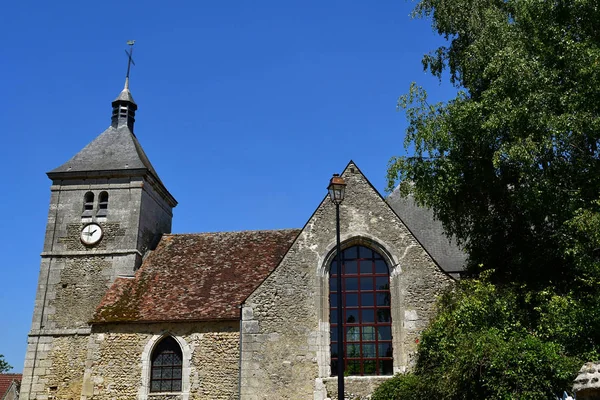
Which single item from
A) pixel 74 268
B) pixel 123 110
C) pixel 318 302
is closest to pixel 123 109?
pixel 123 110

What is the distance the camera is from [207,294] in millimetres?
17578

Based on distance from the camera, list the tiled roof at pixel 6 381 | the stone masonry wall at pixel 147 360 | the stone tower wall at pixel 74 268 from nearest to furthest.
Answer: the stone masonry wall at pixel 147 360, the stone tower wall at pixel 74 268, the tiled roof at pixel 6 381

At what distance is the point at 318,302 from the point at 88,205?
1034 cm

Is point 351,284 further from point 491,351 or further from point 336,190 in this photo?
point 336,190

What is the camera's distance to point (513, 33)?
519 inches

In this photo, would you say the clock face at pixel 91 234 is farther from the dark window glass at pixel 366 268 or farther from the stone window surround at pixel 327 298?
the dark window glass at pixel 366 268

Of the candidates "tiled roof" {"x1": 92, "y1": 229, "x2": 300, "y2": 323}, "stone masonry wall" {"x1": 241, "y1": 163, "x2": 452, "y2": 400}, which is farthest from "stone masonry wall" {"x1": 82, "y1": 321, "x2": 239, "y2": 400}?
"stone masonry wall" {"x1": 241, "y1": 163, "x2": 452, "y2": 400}

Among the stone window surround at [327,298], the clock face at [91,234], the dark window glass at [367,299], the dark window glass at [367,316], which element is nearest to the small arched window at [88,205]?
the clock face at [91,234]

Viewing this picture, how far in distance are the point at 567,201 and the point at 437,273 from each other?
12.1 feet

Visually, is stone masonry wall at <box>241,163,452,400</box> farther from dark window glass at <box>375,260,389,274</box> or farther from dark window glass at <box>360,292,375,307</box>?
dark window glass at <box>360,292,375,307</box>

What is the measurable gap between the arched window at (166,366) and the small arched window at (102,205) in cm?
585

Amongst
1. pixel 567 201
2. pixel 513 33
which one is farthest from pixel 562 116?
pixel 513 33

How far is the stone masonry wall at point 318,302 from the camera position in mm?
13805

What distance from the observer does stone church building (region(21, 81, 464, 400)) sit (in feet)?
46.1
